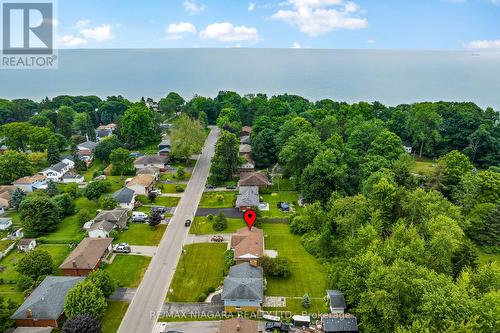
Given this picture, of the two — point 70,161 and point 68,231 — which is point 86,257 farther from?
point 70,161

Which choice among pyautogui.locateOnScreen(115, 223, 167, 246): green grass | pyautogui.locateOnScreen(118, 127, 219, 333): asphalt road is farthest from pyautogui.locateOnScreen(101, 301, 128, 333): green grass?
pyautogui.locateOnScreen(115, 223, 167, 246): green grass

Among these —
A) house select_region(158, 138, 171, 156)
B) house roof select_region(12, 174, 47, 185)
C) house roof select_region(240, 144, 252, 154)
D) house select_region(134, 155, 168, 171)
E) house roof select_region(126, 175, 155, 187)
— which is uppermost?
house roof select_region(240, 144, 252, 154)

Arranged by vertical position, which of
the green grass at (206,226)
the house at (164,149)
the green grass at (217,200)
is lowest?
the green grass at (206,226)

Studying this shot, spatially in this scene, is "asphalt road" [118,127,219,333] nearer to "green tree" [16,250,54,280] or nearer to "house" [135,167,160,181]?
→ "house" [135,167,160,181]

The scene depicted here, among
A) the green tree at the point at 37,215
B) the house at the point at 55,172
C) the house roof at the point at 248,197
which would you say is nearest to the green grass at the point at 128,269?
the green tree at the point at 37,215

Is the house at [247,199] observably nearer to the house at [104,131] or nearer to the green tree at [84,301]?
the green tree at [84,301]

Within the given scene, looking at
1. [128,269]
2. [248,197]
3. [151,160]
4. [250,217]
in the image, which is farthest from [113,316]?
[151,160]
